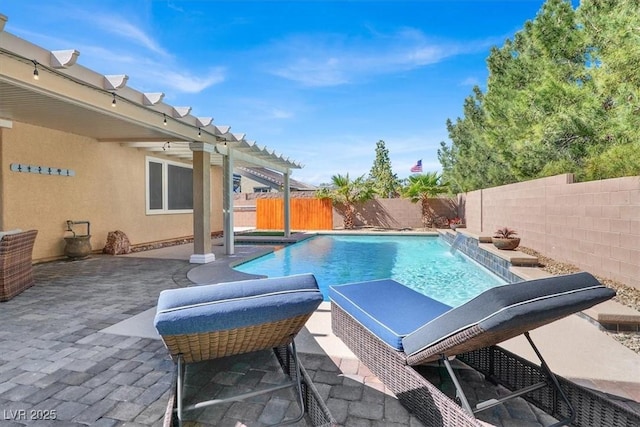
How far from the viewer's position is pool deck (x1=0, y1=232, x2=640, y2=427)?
7.68 ft

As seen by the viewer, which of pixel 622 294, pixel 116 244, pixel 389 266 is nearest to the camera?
pixel 622 294

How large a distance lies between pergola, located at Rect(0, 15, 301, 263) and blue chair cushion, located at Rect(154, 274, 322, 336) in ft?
14.3

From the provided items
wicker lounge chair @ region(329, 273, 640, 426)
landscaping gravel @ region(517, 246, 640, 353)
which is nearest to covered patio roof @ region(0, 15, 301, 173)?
wicker lounge chair @ region(329, 273, 640, 426)

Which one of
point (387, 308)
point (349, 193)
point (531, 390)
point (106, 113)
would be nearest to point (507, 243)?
point (387, 308)

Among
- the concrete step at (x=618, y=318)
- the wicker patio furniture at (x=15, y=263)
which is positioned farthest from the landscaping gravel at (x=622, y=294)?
the wicker patio furniture at (x=15, y=263)

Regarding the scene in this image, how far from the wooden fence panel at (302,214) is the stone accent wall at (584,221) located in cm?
1075

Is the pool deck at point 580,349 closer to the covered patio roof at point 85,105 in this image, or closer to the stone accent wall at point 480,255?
the stone accent wall at point 480,255

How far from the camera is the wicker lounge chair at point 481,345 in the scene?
6.27 feet

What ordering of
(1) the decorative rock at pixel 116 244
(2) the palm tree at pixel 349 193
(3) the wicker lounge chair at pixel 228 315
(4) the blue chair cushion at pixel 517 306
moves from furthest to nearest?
(2) the palm tree at pixel 349 193 → (1) the decorative rock at pixel 116 244 → (3) the wicker lounge chair at pixel 228 315 → (4) the blue chair cushion at pixel 517 306

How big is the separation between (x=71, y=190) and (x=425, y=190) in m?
15.6

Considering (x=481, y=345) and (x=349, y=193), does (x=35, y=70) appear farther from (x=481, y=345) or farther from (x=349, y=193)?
(x=349, y=193)

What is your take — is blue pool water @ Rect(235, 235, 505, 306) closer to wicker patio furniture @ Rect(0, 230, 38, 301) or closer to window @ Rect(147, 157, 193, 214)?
wicker patio furniture @ Rect(0, 230, 38, 301)

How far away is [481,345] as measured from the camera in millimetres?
2297

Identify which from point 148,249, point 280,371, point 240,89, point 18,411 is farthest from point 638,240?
point 240,89
